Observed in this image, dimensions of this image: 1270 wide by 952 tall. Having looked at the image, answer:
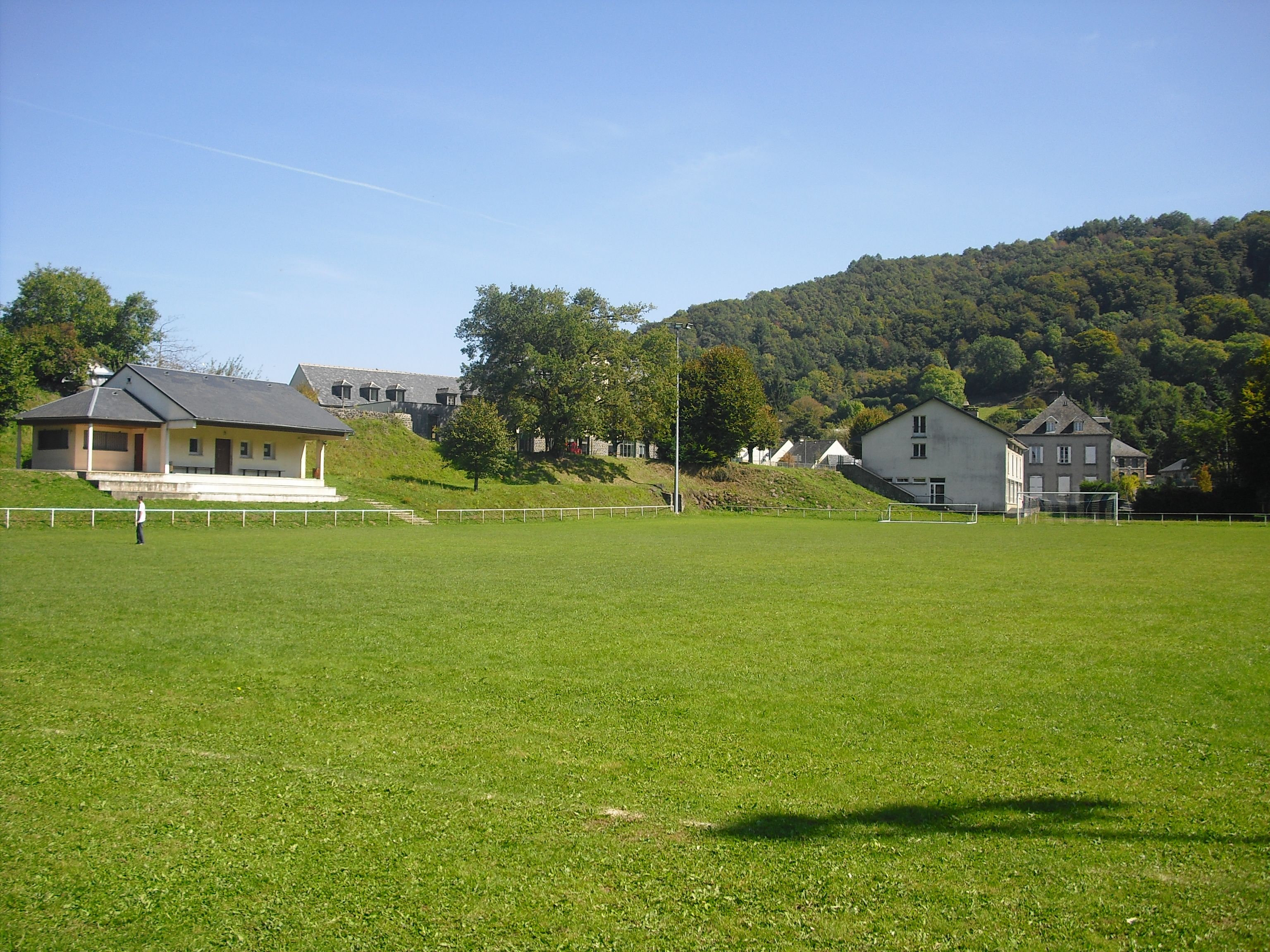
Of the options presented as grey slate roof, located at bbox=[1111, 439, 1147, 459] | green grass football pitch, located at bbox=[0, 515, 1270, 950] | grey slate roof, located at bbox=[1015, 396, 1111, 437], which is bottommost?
green grass football pitch, located at bbox=[0, 515, 1270, 950]

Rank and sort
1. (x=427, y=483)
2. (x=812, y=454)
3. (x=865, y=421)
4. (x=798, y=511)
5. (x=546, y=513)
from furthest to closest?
1. (x=865, y=421)
2. (x=812, y=454)
3. (x=798, y=511)
4. (x=427, y=483)
5. (x=546, y=513)

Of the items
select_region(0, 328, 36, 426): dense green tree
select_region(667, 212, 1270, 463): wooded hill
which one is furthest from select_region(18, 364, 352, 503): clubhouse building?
select_region(667, 212, 1270, 463): wooded hill

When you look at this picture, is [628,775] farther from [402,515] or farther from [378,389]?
[378,389]

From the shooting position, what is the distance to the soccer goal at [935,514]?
58.3m

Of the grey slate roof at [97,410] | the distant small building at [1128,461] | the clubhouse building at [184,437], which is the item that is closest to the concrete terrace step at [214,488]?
the clubhouse building at [184,437]

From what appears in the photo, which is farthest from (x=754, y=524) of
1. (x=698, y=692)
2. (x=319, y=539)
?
(x=698, y=692)

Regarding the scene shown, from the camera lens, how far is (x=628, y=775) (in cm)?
655

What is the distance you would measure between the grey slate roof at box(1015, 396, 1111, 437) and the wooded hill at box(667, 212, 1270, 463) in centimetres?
818

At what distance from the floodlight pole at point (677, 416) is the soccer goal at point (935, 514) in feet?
45.3

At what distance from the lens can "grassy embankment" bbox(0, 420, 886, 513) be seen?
3897 cm


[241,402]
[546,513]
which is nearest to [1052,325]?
[546,513]

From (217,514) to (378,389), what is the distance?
150ft

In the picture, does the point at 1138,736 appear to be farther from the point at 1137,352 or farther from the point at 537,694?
the point at 1137,352

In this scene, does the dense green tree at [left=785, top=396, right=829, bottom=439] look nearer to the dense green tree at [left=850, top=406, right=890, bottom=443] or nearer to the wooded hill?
the wooded hill
